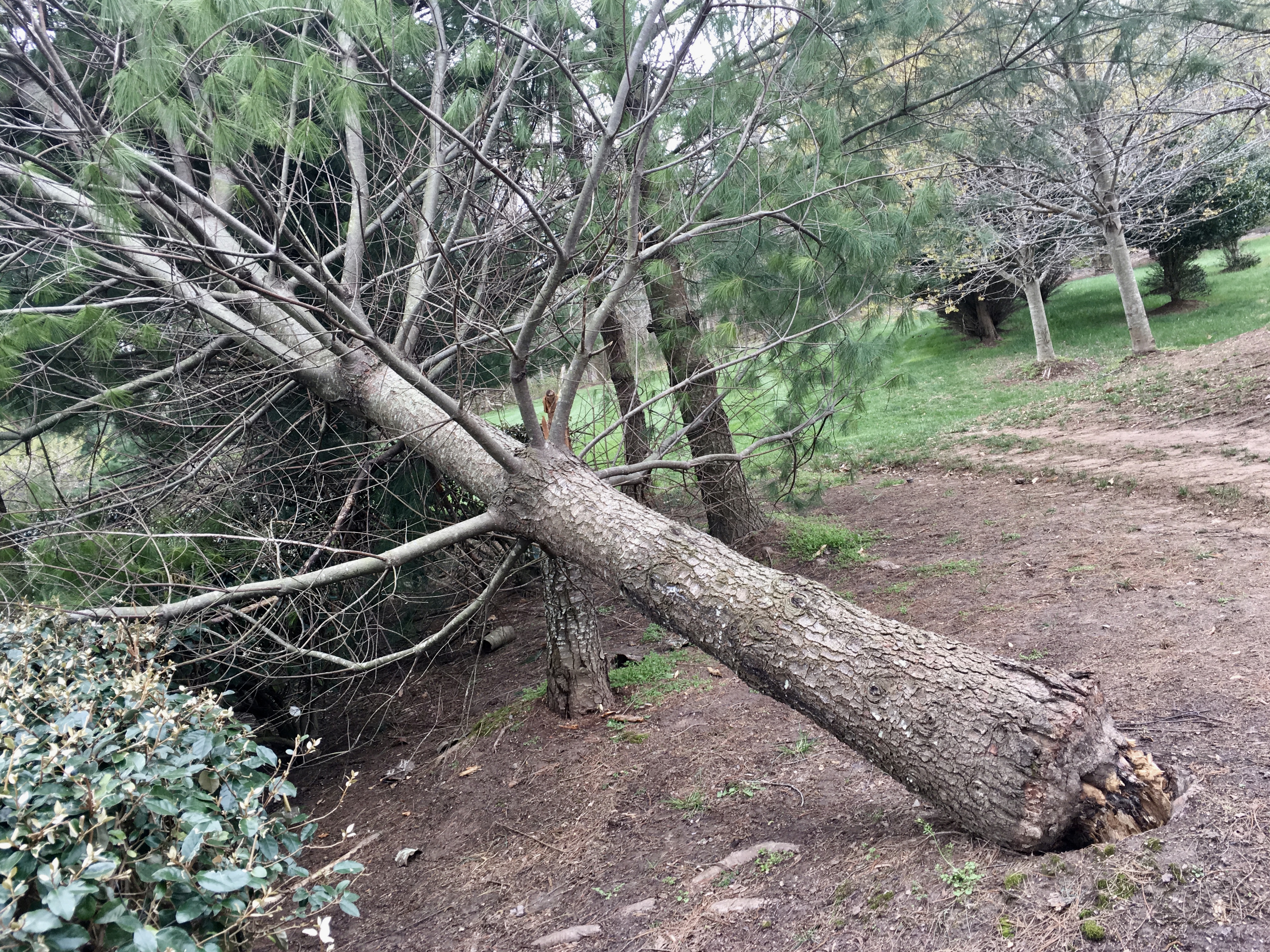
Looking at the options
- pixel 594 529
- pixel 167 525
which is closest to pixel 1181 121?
pixel 594 529

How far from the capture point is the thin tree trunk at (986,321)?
17844mm

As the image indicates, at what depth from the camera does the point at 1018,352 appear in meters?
16.6

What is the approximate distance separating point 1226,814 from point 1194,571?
108 inches

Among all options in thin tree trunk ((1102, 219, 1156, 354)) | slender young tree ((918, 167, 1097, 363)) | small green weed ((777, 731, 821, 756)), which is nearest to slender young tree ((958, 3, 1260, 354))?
thin tree trunk ((1102, 219, 1156, 354))

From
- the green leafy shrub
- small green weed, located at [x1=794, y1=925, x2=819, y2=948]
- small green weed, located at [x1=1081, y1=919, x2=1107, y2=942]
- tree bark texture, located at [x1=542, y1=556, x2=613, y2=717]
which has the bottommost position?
small green weed, located at [x1=794, y1=925, x2=819, y2=948]

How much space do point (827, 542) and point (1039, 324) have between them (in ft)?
31.5

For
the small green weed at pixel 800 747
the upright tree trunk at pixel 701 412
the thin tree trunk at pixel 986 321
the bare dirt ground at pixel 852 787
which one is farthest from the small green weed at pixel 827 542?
the thin tree trunk at pixel 986 321

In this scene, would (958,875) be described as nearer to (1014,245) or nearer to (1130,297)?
(1014,245)

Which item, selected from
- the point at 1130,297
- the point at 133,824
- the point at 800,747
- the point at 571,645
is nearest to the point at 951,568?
the point at 800,747

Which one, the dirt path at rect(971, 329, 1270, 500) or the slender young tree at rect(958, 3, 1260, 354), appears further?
the dirt path at rect(971, 329, 1270, 500)

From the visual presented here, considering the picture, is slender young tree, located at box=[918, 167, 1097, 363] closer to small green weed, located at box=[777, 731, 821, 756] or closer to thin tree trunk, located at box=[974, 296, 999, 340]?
thin tree trunk, located at box=[974, 296, 999, 340]

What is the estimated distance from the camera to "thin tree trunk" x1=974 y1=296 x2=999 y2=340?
17844mm

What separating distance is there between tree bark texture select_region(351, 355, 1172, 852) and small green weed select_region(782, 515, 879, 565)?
136 inches

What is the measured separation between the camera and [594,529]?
3.21 metres
